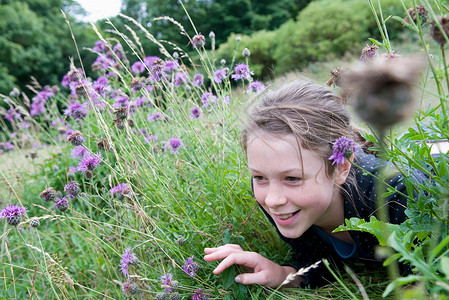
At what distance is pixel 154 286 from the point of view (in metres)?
1.47

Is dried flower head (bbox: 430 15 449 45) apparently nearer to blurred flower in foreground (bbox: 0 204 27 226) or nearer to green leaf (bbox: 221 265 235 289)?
green leaf (bbox: 221 265 235 289)

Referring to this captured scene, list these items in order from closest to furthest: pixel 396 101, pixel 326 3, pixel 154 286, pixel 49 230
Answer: pixel 396 101 < pixel 154 286 < pixel 49 230 < pixel 326 3

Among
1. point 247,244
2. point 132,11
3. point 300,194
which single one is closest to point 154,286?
point 247,244

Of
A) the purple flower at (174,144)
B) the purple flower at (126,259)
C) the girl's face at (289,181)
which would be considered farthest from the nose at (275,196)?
the purple flower at (174,144)

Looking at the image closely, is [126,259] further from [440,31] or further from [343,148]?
[440,31]

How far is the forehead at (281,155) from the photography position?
1.27 metres

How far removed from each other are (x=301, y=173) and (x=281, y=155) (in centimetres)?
8

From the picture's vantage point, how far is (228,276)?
139cm

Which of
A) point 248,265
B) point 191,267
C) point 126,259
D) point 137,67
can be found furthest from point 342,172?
point 137,67

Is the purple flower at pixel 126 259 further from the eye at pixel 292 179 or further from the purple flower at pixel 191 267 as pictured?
the eye at pixel 292 179

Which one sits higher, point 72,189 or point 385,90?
point 385,90

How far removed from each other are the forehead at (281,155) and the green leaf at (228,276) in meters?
0.35

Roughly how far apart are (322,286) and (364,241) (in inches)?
9.6

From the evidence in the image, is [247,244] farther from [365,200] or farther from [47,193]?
[47,193]
